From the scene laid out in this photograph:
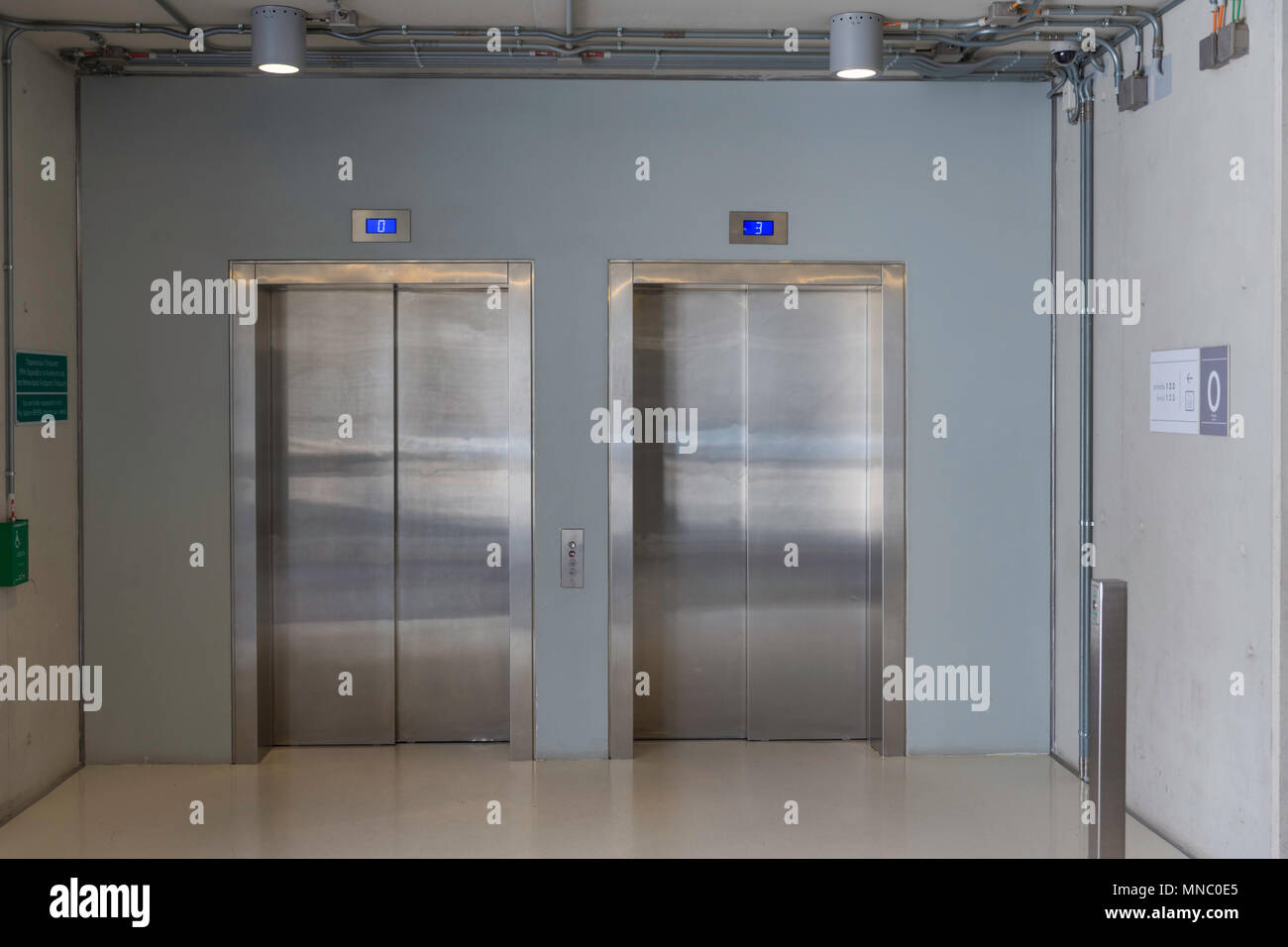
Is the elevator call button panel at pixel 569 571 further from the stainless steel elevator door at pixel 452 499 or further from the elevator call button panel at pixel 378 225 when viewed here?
the elevator call button panel at pixel 378 225

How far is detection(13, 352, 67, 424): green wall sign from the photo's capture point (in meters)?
4.98

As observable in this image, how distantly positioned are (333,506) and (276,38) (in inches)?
→ 88.1

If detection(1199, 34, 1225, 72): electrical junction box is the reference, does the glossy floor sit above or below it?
below

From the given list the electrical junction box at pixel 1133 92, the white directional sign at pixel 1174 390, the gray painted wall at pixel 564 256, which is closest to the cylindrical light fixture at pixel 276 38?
the gray painted wall at pixel 564 256

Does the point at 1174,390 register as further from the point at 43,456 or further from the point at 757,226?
the point at 43,456

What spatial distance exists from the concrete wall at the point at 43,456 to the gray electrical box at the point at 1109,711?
14.2 ft

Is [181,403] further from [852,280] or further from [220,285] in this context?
[852,280]

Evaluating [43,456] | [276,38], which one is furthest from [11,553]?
[276,38]

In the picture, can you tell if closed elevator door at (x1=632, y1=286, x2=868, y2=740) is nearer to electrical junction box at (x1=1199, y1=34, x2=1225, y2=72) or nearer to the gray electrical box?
electrical junction box at (x1=1199, y1=34, x2=1225, y2=72)

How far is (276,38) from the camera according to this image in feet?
15.4

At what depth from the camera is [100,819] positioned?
15.9 feet

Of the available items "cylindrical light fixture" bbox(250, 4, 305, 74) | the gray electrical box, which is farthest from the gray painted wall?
the gray electrical box

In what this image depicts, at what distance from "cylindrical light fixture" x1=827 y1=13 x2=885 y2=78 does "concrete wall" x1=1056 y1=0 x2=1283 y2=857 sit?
3.69 ft

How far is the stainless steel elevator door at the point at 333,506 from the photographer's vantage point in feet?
19.0
